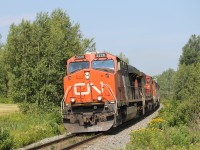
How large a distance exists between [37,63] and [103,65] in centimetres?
1295

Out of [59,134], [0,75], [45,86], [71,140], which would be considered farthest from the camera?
[0,75]

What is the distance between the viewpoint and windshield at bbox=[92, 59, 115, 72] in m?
17.3

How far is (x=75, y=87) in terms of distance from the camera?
16.9 m

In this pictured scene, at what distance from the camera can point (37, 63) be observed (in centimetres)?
2928

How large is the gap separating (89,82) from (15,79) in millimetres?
13646

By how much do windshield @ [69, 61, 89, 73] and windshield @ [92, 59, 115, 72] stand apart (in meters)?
0.37

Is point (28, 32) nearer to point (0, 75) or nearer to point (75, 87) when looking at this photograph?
point (75, 87)

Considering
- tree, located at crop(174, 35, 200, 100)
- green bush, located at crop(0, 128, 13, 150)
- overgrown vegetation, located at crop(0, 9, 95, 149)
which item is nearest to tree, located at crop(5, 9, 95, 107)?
overgrown vegetation, located at crop(0, 9, 95, 149)

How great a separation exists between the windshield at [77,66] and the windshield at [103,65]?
372 millimetres

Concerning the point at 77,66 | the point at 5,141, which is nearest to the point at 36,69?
the point at 77,66

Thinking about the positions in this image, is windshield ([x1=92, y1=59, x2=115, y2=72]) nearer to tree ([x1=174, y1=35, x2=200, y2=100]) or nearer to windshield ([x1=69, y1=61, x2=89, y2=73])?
windshield ([x1=69, y1=61, x2=89, y2=73])

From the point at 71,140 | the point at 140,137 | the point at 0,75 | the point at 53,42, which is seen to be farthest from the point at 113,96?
the point at 0,75

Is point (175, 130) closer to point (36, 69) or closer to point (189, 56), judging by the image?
point (36, 69)

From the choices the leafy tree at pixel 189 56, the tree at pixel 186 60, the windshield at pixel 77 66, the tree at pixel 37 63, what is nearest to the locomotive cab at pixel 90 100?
the windshield at pixel 77 66
